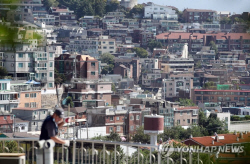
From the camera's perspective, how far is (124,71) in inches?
2108

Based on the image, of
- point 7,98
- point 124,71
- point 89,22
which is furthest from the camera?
point 89,22

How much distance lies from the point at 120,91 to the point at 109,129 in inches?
569

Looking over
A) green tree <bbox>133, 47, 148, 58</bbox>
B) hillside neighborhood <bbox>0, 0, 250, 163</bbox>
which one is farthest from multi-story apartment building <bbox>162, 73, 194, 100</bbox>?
green tree <bbox>133, 47, 148, 58</bbox>

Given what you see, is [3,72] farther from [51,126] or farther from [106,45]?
[106,45]

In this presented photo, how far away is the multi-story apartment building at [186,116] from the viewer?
1291 inches

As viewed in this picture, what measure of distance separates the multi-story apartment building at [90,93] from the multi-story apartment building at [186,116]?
130 inches

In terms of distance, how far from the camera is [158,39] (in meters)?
66.9

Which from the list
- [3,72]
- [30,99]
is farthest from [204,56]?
[30,99]

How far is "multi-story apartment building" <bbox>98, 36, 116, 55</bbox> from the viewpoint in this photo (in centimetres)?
6114

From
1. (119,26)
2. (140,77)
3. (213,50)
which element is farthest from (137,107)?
(119,26)

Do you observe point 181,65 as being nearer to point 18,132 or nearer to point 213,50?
point 213,50

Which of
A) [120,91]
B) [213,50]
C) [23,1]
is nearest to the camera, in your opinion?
[23,1]

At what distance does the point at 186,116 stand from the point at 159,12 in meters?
44.1

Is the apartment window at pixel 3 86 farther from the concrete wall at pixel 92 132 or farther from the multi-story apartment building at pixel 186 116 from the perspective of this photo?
the multi-story apartment building at pixel 186 116
